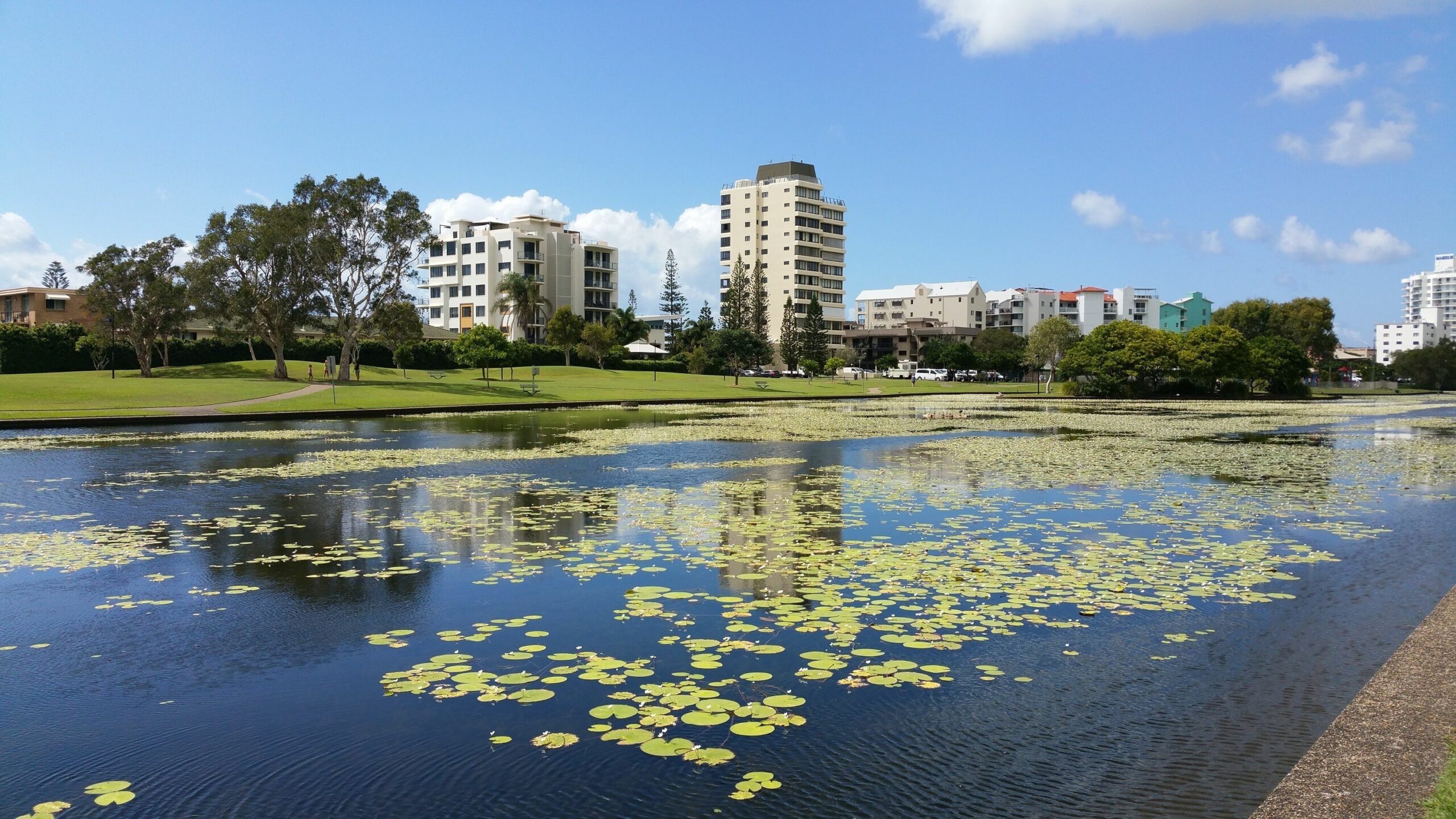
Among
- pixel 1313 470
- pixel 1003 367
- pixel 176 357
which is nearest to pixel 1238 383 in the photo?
pixel 1003 367

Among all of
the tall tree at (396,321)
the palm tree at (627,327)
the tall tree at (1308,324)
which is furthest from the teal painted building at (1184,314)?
the tall tree at (396,321)

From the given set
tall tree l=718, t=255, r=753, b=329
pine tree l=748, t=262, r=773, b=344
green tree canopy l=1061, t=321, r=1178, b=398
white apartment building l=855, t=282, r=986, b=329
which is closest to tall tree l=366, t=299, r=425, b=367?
green tree canopy l=1061, t=321, r=1178, b=398

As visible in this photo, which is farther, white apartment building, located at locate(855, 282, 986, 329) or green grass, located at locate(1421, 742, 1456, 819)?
white apartment building, located at locate(855, 282, 986, 329)

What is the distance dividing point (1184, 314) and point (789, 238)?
89.8 meters

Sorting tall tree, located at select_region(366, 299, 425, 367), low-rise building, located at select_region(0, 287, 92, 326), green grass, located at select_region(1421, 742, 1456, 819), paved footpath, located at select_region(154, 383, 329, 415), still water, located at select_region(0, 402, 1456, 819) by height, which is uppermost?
low-rise building, located at select_region(0, 287, 92, 326)

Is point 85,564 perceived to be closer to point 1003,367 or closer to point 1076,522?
point 1076,522

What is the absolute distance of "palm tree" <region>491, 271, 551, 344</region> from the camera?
109m

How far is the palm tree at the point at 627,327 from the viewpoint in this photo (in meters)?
113

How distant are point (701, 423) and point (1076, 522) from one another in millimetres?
24647

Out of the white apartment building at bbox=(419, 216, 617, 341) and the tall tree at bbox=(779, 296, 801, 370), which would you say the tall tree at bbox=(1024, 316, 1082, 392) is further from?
the white apartment building at bbox=(419, 216, 617, 341)

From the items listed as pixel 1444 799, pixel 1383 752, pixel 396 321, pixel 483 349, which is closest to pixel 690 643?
pixel 1383 752

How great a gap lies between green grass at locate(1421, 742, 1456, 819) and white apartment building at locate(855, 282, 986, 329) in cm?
16035

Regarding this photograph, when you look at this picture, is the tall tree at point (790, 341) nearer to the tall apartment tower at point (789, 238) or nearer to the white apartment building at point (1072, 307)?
the tall apartment tower at point (789, 238)

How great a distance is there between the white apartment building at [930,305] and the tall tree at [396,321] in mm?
108668
